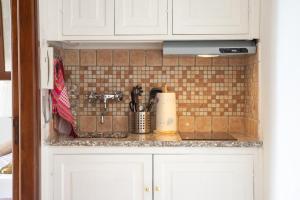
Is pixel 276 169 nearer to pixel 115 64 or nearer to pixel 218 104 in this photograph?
pixel 218 104

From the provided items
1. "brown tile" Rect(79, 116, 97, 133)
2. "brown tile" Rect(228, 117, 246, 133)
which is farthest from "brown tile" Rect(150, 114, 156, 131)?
"brown tile" Rect(228, 117, 246, 133)

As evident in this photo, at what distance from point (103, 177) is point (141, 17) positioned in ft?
3.14

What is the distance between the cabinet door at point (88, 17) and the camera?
2389 millimetres

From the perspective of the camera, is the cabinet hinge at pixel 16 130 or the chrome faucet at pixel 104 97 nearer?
the cabinet hinge at pixel 16 130

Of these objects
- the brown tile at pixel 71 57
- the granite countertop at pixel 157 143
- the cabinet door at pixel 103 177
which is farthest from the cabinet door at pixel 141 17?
the cabinet door at pixel 103 177

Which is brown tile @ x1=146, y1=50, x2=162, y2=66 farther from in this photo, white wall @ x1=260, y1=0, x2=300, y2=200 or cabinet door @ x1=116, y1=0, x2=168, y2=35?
white wall @ x1=260, y1=0, x2=300, y2=200

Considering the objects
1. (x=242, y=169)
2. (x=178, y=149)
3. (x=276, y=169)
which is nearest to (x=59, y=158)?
(x=178, y=149)

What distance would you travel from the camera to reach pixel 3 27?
247cm

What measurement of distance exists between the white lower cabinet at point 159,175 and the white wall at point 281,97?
0.18m

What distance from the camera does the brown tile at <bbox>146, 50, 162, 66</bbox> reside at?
276 centimetres

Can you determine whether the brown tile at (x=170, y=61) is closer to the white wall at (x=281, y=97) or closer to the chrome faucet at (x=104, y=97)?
the chrome faucet at (x=104, y=97)

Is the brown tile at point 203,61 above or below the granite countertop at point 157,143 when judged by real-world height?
above

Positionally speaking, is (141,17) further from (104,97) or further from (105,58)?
(104,97)

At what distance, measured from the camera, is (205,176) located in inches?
91.3
